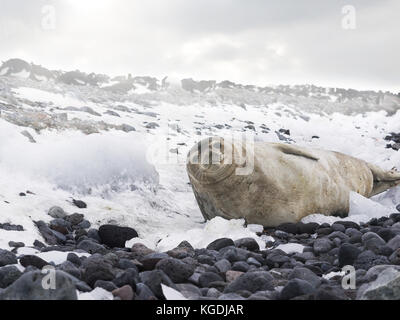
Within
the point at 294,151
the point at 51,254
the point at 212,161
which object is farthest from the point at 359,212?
the point at 51,254

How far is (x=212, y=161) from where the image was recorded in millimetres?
5086

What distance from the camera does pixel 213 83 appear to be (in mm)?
21938

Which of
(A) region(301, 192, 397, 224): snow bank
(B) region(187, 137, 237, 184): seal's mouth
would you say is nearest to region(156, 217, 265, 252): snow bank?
(B) region(187, 137, 237, 184): seal's mouth

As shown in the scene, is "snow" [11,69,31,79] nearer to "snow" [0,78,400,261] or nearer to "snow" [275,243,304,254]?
"snow" [0,78,400,261]

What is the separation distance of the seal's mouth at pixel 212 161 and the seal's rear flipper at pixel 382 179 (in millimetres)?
2504

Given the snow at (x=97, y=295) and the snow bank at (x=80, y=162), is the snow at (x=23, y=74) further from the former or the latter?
the snow at (x=97, y=295)

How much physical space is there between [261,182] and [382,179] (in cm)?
236

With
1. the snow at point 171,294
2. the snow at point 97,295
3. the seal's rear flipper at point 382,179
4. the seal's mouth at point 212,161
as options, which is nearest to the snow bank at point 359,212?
the seal's rear flipper at point 382,179

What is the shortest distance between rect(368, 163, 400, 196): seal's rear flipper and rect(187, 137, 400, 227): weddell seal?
3.61 feet

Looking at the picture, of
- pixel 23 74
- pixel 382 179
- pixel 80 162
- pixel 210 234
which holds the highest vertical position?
pixel 23 74

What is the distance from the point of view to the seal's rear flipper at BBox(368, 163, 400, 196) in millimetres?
6844

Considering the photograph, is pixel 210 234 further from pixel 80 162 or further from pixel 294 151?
pixel 80 162
